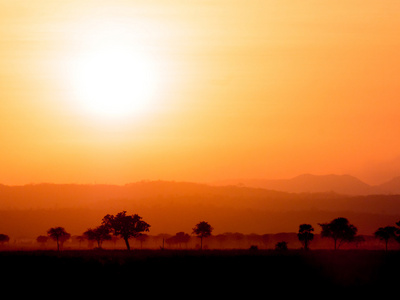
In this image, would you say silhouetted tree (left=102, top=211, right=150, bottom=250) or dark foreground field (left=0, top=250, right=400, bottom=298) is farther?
silhouetted tree (left=102, top=211, right=150, bottom=250)

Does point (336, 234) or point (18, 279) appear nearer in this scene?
point (18, 279)

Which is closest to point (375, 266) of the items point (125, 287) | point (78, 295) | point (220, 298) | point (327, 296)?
point (327, 296)

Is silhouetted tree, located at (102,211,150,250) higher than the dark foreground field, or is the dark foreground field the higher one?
silhouetted tree, located at (102,211,150,250)

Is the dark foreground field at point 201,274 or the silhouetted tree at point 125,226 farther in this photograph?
the silhouetted tree at point 125,226

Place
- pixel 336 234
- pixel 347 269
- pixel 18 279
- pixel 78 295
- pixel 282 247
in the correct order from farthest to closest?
pixel 336 234
pixel 282 247
pixel 347 269
pixel 18 279
pixel 78 295

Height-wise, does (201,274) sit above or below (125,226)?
below

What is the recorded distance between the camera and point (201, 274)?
349ft

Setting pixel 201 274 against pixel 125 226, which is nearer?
pixel 201 274

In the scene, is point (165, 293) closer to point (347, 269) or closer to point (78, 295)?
point (78, 295)

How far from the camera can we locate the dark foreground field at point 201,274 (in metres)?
97.9

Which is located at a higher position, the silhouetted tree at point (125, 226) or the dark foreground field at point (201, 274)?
Answer: the silhouetted tree at point (125, 226)

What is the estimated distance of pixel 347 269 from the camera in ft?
379

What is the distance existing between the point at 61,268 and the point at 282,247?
74737mm

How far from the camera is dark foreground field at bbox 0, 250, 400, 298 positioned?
3856 inches
